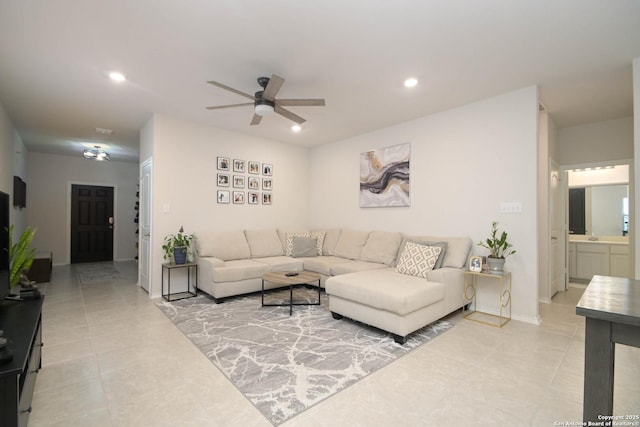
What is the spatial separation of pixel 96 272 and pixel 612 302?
25.0 feet

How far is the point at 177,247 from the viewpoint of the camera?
13.6ft

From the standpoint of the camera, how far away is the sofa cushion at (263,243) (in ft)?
16.2

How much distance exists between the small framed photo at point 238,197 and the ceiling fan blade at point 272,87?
249 centimetres

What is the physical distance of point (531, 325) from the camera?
3164mm

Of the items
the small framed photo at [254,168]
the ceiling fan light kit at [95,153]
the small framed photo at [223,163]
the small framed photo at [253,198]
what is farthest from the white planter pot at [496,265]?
the ceiling fan light kit at [95,153]

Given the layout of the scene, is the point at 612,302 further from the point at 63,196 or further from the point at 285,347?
the point at 63,196

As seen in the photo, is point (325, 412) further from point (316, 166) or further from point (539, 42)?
point (316, 166)

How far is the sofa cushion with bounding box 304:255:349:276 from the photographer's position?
437cm

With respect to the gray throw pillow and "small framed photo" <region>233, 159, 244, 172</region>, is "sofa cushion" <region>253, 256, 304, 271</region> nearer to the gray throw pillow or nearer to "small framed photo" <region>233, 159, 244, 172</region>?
the gray throw pillow

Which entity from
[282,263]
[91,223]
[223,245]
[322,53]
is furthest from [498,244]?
[91,223]

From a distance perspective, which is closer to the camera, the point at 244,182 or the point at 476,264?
the point at 476,264

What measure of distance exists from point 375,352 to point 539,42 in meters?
2.89

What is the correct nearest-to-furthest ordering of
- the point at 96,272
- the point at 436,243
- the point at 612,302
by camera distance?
the point at 612,302, the point at 436,243, the point at 96,272

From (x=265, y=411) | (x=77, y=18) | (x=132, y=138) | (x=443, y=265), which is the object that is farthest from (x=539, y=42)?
(x=132, y=138)
